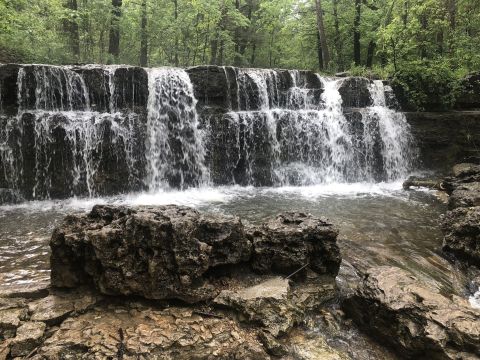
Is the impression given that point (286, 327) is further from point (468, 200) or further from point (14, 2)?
point (14, 2)

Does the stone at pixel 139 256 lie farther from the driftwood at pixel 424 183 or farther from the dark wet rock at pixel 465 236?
the driftwood at pixel 424 183

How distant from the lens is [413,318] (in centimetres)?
391

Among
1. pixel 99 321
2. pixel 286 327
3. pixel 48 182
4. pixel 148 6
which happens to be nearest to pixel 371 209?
pixel 286 327

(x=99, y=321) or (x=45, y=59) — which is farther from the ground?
(x=45, y=59)

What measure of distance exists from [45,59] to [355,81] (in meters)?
12.9

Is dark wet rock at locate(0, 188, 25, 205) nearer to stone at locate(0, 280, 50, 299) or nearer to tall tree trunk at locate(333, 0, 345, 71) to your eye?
stone at locate(0, 280, 50, 299)

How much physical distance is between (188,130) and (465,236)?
8.62 m

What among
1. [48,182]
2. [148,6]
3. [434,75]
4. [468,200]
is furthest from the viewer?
[148,6]

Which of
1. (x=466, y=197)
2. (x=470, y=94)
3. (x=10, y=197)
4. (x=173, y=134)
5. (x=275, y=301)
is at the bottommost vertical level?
(x=275, y=301)

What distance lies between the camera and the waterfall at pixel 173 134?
463 inches

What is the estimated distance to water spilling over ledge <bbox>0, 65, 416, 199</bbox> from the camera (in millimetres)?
10422

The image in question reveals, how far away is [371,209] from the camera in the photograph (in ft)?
31.0

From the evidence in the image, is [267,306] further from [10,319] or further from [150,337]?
[10,319]

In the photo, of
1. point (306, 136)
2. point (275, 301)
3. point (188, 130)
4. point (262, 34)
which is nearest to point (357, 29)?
point (262, 34)
